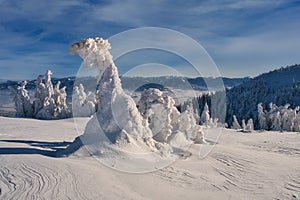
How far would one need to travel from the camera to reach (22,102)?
3588 cm

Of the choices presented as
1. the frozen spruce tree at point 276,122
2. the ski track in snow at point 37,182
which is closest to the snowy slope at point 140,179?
the ski track in snow at point 37,182

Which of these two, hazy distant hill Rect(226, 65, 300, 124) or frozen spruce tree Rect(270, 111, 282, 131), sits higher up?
hazy distant hill Rect(226, 65, 300, 124)

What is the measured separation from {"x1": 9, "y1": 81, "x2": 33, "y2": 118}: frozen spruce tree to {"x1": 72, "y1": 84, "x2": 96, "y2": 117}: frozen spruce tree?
198 inches

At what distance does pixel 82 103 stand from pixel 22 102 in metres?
6.70

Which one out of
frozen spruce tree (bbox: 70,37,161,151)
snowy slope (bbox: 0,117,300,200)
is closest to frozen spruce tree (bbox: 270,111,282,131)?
snowy slope (bbox: 0,117,300,200)

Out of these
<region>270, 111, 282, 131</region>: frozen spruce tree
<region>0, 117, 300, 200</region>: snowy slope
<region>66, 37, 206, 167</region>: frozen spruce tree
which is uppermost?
<region>66, 37, 206, 167</region>: frozen spruce tree

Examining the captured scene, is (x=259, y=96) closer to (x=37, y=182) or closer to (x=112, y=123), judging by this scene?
(x=112, y=123)

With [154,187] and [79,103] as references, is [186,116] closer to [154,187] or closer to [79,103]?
[154,187]

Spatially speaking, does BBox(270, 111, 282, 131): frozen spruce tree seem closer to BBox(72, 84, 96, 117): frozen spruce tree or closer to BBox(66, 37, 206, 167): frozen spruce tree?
BBox(72, 84, 96, 117): frozen spruce tree

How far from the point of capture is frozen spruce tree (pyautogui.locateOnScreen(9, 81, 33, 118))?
3569 cm

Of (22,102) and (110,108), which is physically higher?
(22,102)

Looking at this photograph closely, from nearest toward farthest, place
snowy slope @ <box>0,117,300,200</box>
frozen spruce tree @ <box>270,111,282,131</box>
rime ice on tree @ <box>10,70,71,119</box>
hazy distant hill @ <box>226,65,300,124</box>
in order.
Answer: snowy slope @ <box>0,117,300,200</box> → rime ice on tree @ <box>10,70,71,119</box> → frozen spruce tree @ <box>270,111,282,131</box> → hazy distant hill @ <box>226,65,300,124</box>

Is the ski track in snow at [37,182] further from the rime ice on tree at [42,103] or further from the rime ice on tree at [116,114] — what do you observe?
the rime ice on tree at [42,103]

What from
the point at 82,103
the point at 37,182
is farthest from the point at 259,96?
the point at 37,182
